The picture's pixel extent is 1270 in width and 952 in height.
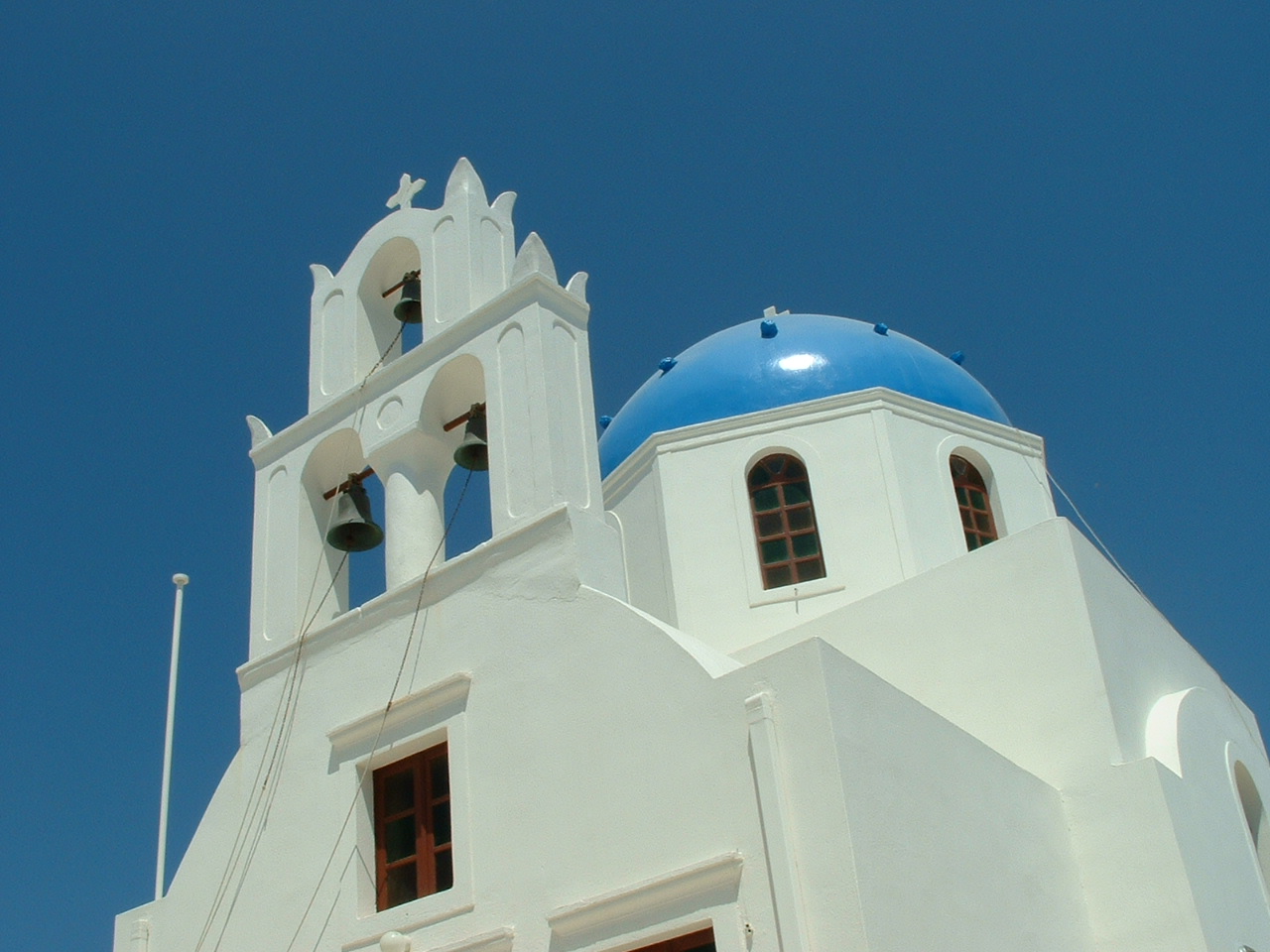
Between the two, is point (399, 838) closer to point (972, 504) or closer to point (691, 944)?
point (691, 944)

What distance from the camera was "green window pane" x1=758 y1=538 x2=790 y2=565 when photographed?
489 inches

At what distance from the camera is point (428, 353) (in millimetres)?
9703

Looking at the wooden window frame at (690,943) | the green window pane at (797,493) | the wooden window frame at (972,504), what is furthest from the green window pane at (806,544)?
the wooden window frame at (690,943)

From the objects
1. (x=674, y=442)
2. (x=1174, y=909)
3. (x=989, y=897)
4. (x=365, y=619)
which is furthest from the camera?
(x=674, y=442)

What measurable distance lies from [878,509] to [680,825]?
5814 millimetres

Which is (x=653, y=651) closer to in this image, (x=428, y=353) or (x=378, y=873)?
(x=378, y=873)

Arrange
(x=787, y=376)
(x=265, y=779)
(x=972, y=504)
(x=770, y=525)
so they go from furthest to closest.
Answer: (x=787, y=376)
(x=972, y=504)
(x=770, y=525)
(x=265, y=779)

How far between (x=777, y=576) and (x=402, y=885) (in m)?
5.01

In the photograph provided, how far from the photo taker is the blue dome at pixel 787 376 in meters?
13.2

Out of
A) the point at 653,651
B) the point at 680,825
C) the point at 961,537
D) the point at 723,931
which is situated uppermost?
the point at 961,537

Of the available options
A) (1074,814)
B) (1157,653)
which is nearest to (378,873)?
(1074,814)

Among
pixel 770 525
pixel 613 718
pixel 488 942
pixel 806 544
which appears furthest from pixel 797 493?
pixel 488 942

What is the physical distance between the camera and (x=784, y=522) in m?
12.6

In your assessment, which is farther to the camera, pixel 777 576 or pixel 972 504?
pixel 972 504
